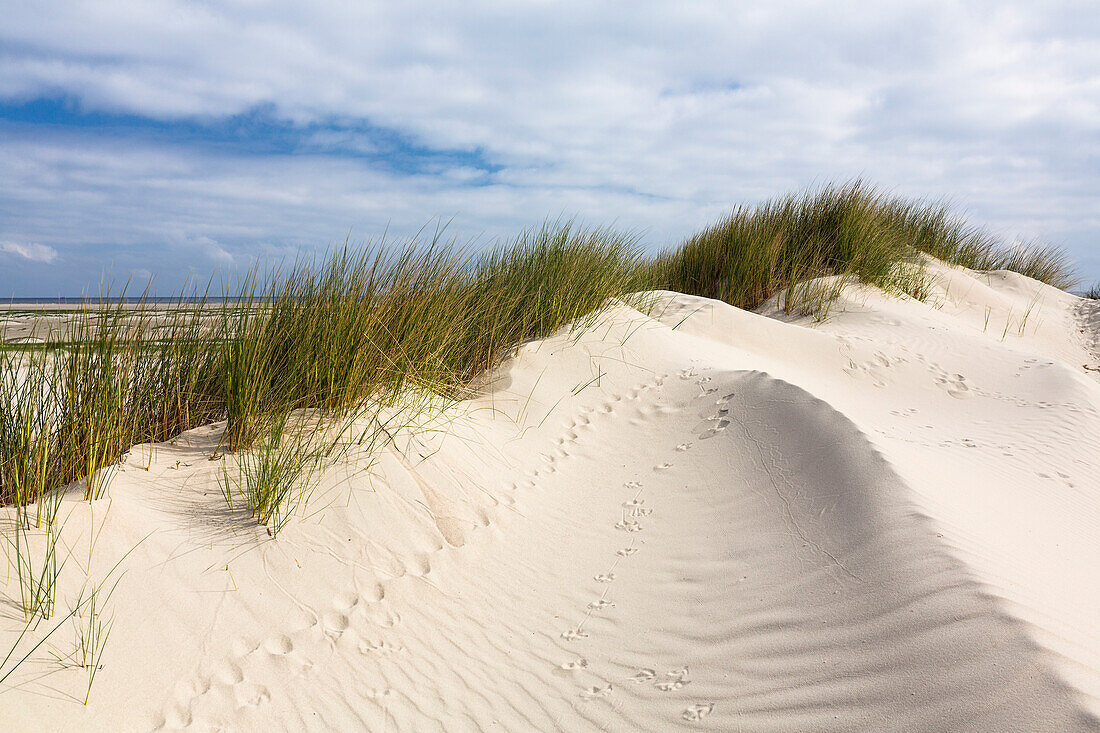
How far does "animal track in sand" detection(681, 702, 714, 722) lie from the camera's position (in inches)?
90.4

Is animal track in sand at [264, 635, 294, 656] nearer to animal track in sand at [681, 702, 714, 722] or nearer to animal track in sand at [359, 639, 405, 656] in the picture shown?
animal track in sand at [359, 639, 405, 656]

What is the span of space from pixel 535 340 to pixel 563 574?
272cm

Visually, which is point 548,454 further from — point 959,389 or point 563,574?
point 959,389

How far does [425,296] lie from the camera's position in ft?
15.7

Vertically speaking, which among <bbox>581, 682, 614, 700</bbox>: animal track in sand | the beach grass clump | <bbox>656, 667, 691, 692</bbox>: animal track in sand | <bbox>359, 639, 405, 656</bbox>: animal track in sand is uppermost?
the beach grass clump

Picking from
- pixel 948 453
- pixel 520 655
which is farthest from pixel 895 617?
pixel 948 453

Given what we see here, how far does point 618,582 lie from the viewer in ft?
10.6

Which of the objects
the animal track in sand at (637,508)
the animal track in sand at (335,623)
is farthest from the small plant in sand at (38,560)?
the animal track in sand at (637,508)

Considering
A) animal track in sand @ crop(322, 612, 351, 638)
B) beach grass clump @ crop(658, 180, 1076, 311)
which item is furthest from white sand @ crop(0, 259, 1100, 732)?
beach grass clump @ crop(658, 180, 1076, 311)

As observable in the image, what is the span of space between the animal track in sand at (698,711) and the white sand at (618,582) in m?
0.01

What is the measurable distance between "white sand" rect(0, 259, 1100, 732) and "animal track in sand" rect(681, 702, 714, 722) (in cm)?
1

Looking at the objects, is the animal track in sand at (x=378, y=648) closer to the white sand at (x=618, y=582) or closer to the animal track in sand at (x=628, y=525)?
the white sand at (x=618, y=582)

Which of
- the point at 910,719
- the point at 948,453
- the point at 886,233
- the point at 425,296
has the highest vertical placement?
the point at 886,233

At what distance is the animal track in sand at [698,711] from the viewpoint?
7.54 ft
